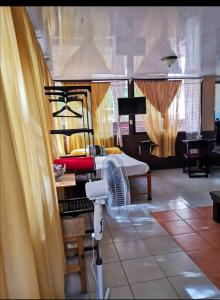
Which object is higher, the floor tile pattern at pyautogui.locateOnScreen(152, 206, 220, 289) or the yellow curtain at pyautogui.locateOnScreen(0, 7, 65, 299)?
the yellow curtain at pyautogui.locateOnScreen(0, 7, 65, 299)

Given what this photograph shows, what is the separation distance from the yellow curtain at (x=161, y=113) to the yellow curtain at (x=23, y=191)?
4376 millimetres

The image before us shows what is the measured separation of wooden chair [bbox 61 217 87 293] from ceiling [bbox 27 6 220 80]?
4.85ft

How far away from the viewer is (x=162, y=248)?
2527 millimetres

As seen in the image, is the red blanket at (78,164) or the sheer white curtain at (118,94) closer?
the red blanket at (78,164)

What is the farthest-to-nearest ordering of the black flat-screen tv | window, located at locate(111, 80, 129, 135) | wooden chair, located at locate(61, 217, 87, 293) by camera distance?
window, located at locate(111, 80, 129, 135) < the black flat-screen tv < wooden chair, located at locate(61, 217, 87, 293)

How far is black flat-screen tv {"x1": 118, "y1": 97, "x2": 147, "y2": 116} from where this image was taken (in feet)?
18.0

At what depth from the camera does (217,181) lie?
484cm

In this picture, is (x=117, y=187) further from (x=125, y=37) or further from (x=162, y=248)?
(x=125, y=37)

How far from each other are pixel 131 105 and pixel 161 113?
0.82m

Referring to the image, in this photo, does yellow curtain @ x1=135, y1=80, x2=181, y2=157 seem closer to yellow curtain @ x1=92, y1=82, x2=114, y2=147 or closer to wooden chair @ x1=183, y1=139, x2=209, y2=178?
wooden chair @ x1=183, y1=139, x2=209, y2=178

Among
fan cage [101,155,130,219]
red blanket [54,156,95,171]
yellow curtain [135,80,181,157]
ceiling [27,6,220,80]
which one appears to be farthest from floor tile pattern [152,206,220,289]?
yellow curtain [135,80,181,157]

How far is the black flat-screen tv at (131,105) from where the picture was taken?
18.0ft

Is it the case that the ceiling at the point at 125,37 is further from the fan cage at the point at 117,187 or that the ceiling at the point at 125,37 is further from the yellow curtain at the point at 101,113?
the yellow curtain at the point at 101,113

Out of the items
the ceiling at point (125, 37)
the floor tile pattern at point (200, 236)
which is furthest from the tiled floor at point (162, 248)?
the ceiling at point (125, 37)
